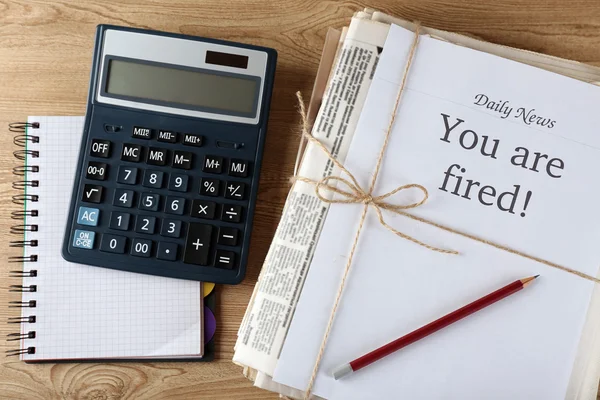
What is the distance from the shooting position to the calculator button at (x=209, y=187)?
0.54m

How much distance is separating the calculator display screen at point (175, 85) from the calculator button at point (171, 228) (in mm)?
118

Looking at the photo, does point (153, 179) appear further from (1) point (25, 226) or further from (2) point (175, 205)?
(1) point (25, 226)

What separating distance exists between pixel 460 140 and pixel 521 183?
0.22 feet

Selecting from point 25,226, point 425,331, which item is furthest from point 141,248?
point 425,331

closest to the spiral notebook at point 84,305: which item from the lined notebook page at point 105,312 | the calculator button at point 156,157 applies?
the lined notebook page at point 105,312

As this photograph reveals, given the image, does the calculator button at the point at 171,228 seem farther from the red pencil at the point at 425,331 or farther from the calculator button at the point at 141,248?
the red pencil at the point at 425,331

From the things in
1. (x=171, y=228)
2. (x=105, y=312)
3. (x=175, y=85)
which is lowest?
(x=105, y=312)

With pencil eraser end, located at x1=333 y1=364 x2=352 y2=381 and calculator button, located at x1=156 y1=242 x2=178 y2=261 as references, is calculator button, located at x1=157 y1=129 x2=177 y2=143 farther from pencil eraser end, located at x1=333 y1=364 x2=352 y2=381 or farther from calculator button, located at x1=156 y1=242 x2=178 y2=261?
pencil eraser end, located at x1=333 y1=364 x2=352 y2=381

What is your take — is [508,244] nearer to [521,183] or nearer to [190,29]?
[521,183]

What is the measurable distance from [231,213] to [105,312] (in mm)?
167

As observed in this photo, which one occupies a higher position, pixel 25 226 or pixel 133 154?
pixel 133 154

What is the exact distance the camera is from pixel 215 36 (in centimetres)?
58

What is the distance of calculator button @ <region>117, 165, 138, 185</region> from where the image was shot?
0.54m

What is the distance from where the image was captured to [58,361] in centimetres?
55
